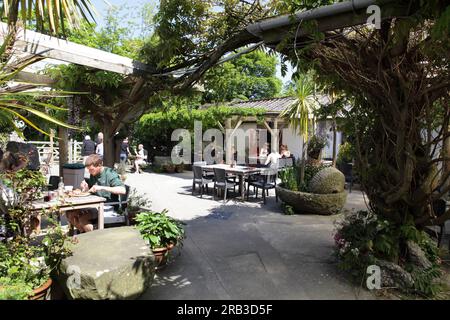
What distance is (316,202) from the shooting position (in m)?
6.77

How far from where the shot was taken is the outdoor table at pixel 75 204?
3.96 metres

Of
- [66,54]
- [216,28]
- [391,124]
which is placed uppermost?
[216,28]

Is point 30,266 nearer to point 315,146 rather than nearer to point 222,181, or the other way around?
point 222,181

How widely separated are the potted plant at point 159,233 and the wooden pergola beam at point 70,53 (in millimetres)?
2272

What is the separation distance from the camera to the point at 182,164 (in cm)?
1491

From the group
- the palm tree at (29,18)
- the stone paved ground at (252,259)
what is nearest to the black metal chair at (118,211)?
the stone paved ground at (252,259)

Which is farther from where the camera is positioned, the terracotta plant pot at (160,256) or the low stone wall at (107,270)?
the terracotta plant pot at (160,256)

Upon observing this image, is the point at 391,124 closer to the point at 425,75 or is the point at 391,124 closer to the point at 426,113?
the point at 426,113

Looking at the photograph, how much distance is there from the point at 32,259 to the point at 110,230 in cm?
100

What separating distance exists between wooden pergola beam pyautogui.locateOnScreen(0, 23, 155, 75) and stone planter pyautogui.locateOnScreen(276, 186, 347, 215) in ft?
12.7

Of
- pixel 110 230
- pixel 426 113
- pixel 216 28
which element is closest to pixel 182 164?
pixel 216 28

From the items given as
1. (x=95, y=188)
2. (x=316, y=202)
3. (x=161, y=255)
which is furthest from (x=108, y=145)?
(x=316, y=202)

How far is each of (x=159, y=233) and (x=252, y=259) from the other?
135 centimetres

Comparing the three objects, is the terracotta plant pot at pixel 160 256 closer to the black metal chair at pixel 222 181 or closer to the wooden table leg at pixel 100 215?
the wooden table leg at pixel 100 215
